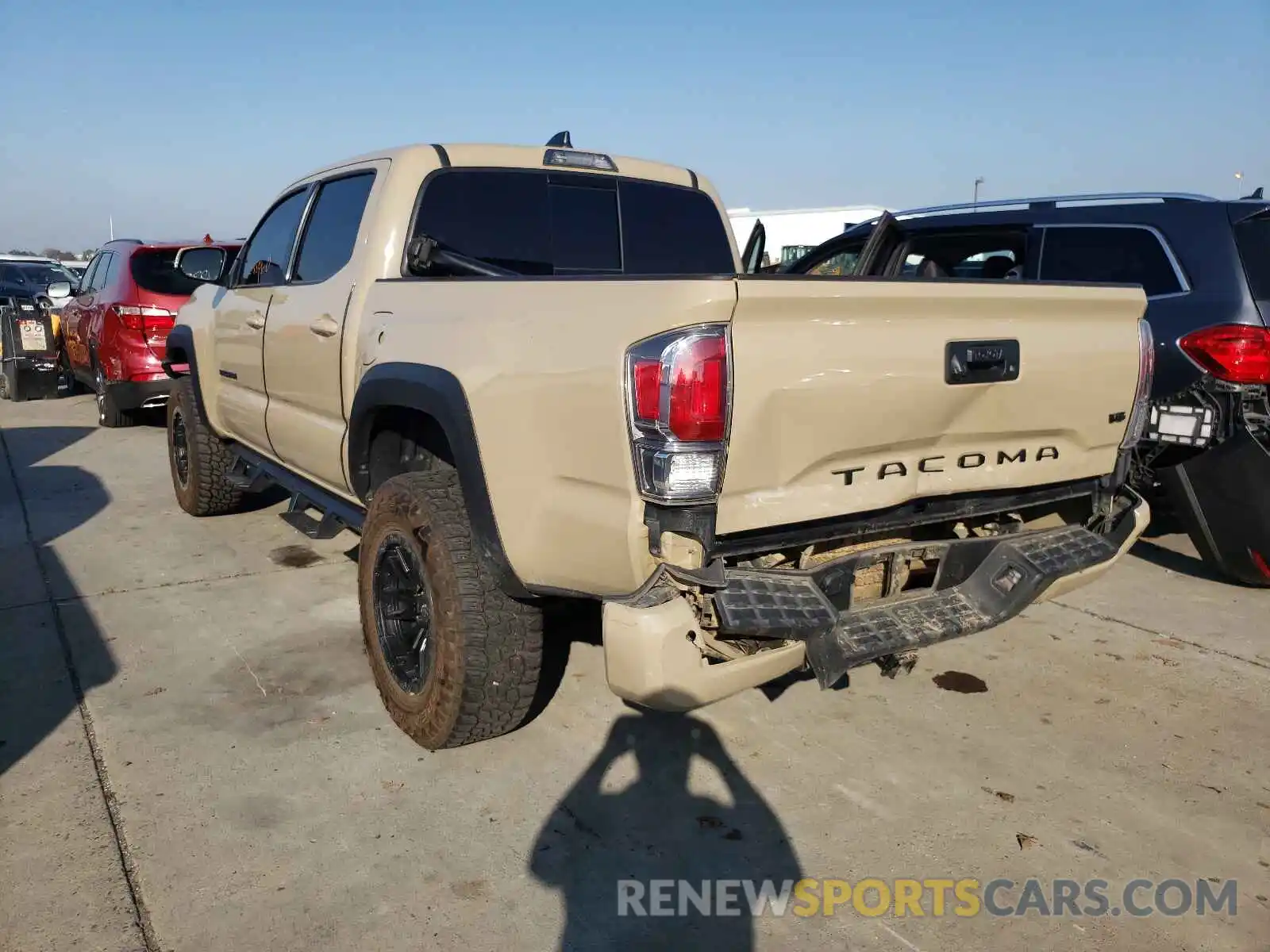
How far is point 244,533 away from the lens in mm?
5887

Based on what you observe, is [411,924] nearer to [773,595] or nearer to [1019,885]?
[773,595]

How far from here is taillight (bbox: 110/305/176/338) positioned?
27.8 ft

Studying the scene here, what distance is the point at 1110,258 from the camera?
5184 mm

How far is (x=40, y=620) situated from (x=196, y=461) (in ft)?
5.31

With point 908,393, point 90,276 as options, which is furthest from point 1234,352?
point 90,276

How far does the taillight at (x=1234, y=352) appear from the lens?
4.41 metres

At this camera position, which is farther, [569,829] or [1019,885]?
[569,829]

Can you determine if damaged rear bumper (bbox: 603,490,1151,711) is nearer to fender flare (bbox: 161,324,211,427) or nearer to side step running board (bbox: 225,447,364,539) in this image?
side step running board (bbox: 225,447,364,539)

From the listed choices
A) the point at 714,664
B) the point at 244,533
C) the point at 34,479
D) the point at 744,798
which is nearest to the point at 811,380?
the point at 714,664

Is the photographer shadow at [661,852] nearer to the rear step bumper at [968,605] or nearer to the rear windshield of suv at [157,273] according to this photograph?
the rear step bumper at [968,605]

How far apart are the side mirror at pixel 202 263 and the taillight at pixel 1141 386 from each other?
4711mm

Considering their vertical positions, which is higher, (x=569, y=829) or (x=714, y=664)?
(x=714, y=664)

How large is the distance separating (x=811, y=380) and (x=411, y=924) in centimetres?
169

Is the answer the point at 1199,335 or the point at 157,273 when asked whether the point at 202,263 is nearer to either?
the point at 157,273
